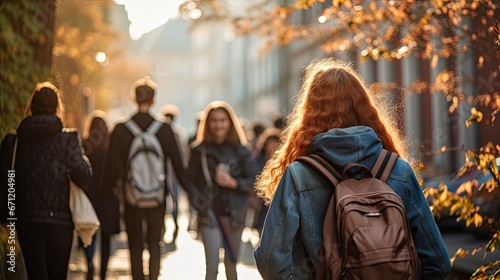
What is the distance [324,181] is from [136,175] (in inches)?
192

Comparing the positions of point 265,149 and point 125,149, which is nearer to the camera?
point 125,149

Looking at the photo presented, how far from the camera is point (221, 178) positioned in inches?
388

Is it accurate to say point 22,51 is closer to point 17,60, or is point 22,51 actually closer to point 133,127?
point 17,60

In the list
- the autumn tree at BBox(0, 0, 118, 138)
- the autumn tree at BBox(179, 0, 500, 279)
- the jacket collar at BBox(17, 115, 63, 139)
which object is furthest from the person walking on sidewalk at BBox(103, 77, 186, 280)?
the jacket collar at BBox(17, 115, 63, 139)

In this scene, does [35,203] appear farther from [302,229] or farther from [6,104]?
[302,229]

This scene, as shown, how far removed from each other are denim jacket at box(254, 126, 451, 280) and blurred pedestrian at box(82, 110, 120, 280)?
225 inches

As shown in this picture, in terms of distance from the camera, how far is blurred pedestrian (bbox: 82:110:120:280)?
1118cm

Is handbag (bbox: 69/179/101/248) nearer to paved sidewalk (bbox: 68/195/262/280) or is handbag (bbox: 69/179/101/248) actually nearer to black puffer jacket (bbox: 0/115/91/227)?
black puffer jacket (bbox: 0/115/91/227)

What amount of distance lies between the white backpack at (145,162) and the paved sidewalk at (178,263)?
2439mm

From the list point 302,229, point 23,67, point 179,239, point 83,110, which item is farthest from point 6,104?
point 83,110

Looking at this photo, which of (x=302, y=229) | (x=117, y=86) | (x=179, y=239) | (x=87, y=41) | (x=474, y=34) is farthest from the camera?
(x=117, y=86)

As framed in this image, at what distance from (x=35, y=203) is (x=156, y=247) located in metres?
2.14

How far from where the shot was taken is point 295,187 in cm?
476

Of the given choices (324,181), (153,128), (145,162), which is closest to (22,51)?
(153,128)
